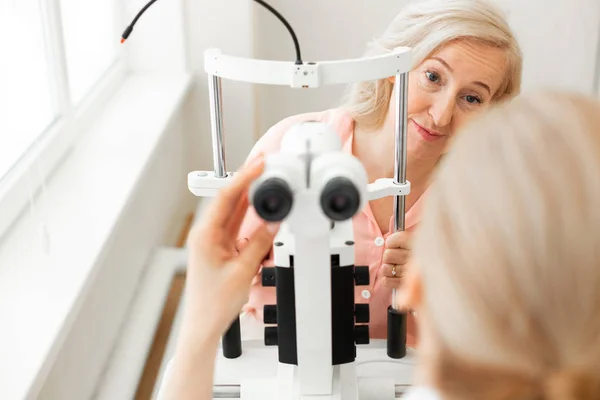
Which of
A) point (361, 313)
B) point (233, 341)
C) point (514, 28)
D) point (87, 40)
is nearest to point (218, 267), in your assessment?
point (361, 313)

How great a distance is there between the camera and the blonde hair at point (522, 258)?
0.55 m

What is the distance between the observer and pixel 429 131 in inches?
61.1

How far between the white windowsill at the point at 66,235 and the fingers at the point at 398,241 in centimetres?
60

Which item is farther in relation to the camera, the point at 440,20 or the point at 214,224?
the point at 440,20

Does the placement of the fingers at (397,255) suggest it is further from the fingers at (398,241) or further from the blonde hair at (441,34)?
the blonde hair at (441,34)

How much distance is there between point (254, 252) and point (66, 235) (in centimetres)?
80

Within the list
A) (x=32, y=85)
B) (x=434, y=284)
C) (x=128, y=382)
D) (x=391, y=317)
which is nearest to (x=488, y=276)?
(x=434, y=284)

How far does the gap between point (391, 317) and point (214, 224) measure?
0.47m

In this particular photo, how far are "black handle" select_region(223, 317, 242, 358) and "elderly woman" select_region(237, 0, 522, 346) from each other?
201 mm

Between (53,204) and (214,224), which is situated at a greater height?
(214,224)

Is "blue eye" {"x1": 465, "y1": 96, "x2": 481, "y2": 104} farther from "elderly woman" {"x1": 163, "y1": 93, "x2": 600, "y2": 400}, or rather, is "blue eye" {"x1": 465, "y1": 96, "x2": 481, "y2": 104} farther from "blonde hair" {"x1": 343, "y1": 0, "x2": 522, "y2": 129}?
"elderly woman" {"x1": 163, "y1": 93, "x2": 600, "y2": 400}

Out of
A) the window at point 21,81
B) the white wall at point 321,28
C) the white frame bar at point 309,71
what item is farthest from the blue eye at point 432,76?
the white wall at point 321,28

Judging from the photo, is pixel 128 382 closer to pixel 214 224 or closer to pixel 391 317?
pixel 391 317

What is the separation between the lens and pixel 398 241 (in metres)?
1.30
